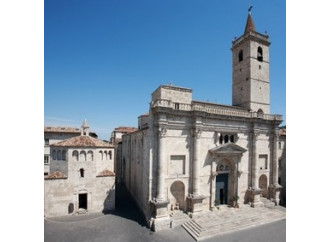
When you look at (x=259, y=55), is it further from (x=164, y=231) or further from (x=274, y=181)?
(x=164, y=231)

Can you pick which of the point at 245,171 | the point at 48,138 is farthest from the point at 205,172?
the point at 48,138

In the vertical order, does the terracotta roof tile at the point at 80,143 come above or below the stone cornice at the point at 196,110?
below

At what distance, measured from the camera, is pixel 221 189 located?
17.4 meters

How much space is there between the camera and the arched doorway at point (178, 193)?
15.3 m

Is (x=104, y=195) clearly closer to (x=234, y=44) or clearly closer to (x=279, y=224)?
(x=279, y=224)

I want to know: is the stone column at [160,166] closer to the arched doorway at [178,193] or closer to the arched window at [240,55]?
the arched doorway at [178,193]

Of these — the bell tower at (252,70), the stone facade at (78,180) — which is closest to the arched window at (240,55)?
the bell tower at (252,70)

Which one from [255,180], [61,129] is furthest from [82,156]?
[255,180]

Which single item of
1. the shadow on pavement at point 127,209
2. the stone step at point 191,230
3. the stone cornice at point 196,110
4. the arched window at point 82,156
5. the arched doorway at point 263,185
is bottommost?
the shadow on pavement at point 127,209

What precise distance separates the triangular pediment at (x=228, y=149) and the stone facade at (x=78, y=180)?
9.31m

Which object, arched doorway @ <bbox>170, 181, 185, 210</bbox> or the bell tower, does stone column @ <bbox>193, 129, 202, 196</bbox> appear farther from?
the bell tower

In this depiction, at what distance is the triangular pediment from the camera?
16.2 m

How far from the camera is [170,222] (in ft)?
44.8

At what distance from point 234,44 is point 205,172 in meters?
16.1
